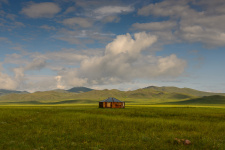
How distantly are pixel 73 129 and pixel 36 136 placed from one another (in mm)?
4796

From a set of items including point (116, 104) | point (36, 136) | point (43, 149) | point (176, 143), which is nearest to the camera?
point (43, 149)

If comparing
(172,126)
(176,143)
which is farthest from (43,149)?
(172,126)

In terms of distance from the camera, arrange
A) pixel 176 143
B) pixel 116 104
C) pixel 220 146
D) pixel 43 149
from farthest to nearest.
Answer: pixel 116 104
pixel 176 143
pixel 220 146
pixel 43 149

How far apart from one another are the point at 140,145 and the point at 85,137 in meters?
5.58

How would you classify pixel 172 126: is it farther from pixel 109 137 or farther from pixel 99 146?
pixel 99 146

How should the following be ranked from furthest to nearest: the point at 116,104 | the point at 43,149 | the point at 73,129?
the point at 116,104 → the point at 73,129 → the point at 43,149

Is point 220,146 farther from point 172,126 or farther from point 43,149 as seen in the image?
point 43,149

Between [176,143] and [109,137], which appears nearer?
[176,143]

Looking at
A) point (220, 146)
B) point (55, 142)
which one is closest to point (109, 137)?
point (55, 142)

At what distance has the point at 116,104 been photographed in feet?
249

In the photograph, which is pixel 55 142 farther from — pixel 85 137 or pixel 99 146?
pixel 99 146

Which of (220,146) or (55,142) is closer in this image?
(220,146)

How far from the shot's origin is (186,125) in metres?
26.2

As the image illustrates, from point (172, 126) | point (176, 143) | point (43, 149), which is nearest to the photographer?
point (43, 149)
